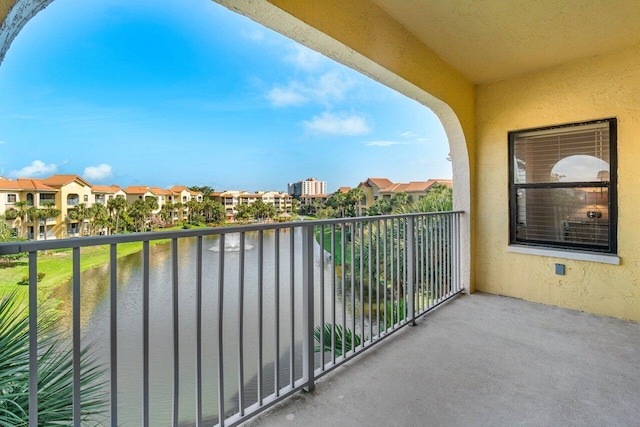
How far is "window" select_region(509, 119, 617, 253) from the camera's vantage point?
2.86 m

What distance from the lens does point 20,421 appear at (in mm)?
1084

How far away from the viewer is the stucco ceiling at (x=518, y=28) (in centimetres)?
211

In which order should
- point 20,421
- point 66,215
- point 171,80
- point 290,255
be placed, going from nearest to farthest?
point 20,421, point 66,215, point 290,255, point 171,80

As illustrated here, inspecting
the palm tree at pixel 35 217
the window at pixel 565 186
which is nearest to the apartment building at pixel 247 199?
the palm tree at pixel 35 217

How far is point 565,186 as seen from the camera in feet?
10.1

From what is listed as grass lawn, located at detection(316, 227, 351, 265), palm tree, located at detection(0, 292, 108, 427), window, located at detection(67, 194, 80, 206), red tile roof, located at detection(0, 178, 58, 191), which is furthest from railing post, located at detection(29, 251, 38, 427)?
grass lawn, located at detection(316, 227, 351, 265)

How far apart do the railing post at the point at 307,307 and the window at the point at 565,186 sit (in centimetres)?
270

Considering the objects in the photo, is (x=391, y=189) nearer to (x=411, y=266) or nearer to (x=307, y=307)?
(x=411, y=266)

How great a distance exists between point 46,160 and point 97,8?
182 cm

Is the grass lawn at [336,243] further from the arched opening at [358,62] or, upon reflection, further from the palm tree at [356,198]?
the palm tree at [356,198]

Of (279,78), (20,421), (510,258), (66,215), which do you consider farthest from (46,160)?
(279,78)

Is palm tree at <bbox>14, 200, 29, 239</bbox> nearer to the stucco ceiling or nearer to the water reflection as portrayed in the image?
the water reflection

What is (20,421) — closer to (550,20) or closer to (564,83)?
(550,20)

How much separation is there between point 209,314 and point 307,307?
21.8 inches
